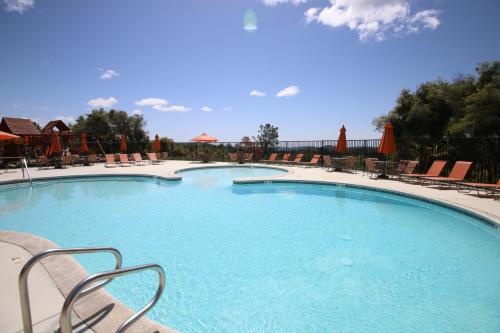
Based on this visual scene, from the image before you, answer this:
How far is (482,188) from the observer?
760 centimetres

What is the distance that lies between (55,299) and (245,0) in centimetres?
1289

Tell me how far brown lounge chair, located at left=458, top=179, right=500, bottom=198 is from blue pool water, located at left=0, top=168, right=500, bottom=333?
1.74 meters

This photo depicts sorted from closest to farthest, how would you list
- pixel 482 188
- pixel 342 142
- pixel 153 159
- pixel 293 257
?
1. pixel 293 257
2. pixel 482 188
3. pixel 342 142
4. pixel 153 159

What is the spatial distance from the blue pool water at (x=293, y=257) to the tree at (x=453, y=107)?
16.5 meters

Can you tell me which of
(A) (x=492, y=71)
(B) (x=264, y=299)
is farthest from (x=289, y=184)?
(A) (x=492, y=71)

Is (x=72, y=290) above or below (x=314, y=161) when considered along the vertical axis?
below

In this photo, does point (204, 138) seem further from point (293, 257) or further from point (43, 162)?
point (293, 257)

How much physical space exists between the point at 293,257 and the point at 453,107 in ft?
82.3

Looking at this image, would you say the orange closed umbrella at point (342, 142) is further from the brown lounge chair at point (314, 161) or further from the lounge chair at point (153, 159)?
the lounge chair at point (153, 159)

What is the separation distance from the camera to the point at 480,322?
8.80ft

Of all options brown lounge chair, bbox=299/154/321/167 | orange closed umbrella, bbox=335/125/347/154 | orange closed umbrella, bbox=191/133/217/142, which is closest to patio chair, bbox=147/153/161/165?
orange closed umbrella, bbox=191/133/217/142

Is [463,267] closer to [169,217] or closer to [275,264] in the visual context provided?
[275,264]

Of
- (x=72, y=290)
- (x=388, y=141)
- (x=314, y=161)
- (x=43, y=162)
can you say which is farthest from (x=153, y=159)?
(x=72, y=290)

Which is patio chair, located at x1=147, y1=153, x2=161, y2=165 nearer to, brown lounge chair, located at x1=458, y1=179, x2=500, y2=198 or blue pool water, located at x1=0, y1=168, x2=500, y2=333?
blue pool water, located at x1=0, y1=168, x2=500, y2=333
